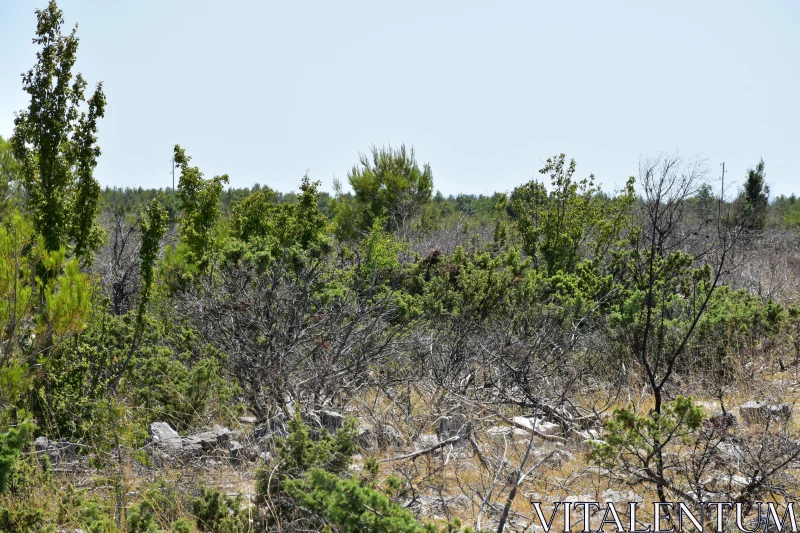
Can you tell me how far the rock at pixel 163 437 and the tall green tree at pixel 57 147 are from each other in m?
1.81

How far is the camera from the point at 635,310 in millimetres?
8703

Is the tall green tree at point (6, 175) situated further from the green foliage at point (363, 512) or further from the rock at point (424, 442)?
the green foliage at point (363, 512)

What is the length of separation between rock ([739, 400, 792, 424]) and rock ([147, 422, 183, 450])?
4.70 meters

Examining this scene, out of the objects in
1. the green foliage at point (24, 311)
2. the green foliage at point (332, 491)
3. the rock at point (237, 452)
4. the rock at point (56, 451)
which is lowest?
the rock at point (56, 451)

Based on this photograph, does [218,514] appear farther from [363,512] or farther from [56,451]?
[56,451]

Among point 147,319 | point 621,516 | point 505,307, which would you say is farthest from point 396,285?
point 621,516

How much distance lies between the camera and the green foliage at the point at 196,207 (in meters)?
10.1

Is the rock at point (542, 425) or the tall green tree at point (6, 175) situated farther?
the tall green tree at point (6, 175)

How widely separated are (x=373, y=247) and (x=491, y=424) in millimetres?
5435

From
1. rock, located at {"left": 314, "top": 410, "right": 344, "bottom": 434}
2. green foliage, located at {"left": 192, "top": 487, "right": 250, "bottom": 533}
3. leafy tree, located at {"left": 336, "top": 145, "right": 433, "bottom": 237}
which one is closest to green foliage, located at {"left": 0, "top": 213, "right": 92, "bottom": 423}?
green foliage, located at {"left": 192, "top": 487, "right": 250, "bottom": 533}

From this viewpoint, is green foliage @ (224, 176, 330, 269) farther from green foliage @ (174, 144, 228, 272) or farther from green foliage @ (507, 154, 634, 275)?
green foliage @ (507, 154, 634, 275)

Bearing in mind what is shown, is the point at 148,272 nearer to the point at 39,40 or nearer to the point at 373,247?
the point at 39,40

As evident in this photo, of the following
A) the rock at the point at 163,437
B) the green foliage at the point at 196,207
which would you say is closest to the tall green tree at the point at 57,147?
the rock at the point at 163,437

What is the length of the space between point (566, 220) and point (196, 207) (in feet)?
23.1
